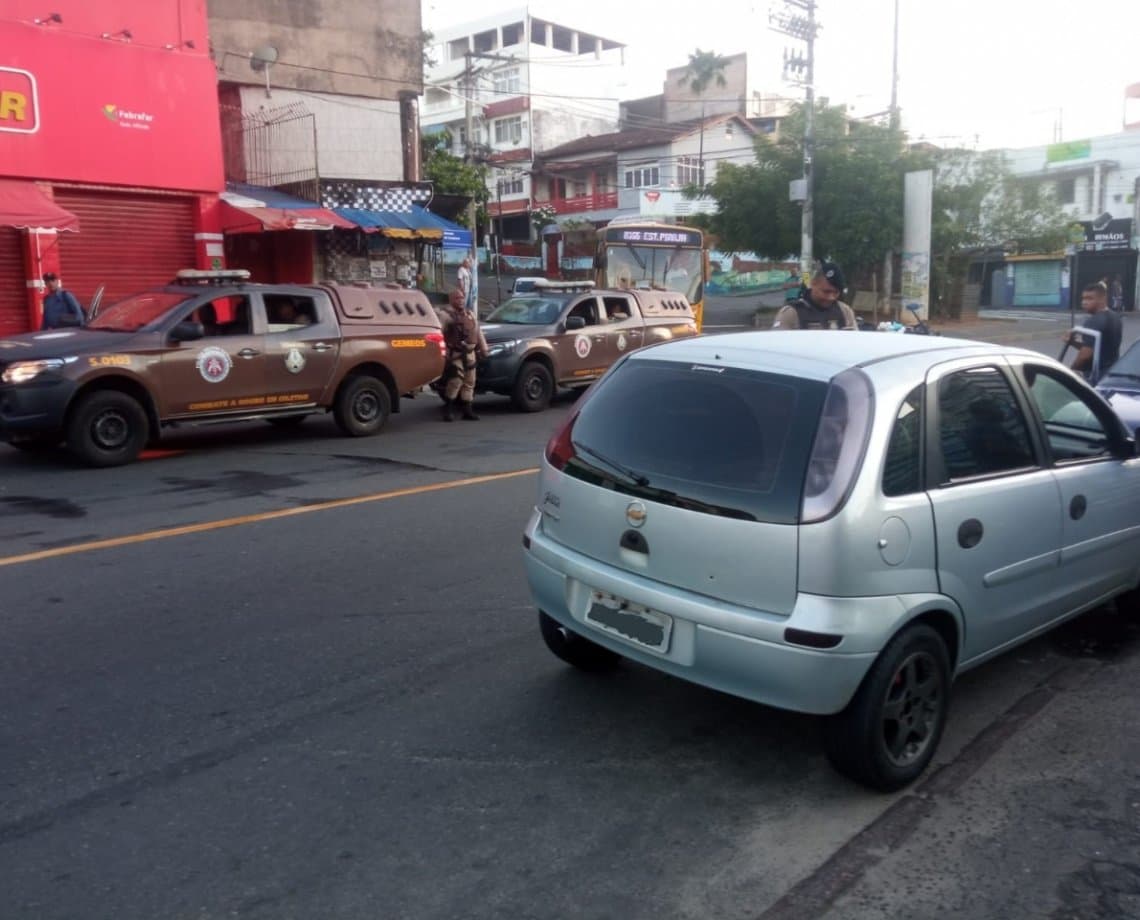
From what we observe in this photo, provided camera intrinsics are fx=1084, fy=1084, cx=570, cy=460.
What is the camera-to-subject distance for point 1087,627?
18.8 ft

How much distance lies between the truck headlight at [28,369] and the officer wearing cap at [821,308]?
650 cm

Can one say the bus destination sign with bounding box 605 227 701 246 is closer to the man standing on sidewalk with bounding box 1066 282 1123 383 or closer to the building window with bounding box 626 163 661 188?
the man standing on sidewalk with bounding box 1066 282 1123 383

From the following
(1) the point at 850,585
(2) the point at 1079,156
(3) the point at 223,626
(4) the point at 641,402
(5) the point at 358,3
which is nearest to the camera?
(1) the point at 850,585

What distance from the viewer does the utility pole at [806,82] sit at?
3023 centimetres

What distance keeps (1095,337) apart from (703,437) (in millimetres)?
7115

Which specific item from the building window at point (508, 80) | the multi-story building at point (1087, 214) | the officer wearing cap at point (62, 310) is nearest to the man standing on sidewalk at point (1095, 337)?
the officer wearing cap at point (62, 310)

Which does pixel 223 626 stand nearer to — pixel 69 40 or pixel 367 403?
pixel 367 403

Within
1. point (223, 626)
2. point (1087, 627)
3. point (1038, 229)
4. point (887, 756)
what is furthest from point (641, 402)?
point (1038, 229)

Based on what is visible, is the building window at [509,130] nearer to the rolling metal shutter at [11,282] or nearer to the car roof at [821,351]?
the rolling metal shutter at [11,282]

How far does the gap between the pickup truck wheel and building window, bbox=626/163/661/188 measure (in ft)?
155

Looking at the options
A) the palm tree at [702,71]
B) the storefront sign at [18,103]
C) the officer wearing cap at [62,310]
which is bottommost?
the officer wearing cap at [62,310]

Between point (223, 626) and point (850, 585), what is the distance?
3423mm

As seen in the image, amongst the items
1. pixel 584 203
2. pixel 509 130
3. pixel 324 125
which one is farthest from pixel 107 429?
pixel 509 130

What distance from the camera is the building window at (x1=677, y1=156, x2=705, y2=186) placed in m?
57.9
